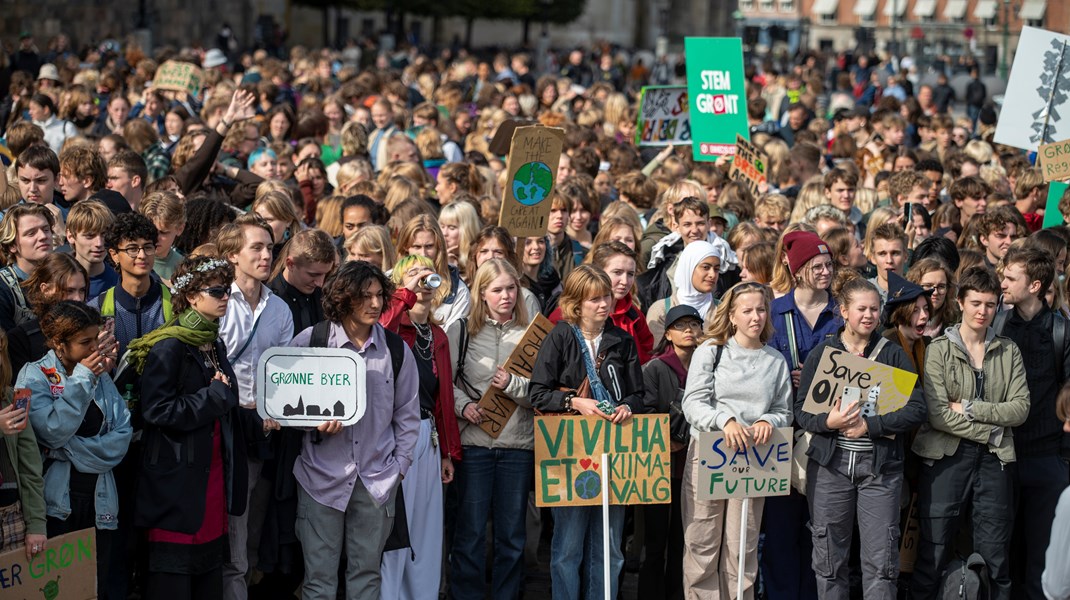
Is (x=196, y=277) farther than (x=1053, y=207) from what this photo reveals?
No

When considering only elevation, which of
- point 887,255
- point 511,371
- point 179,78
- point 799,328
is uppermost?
point 179,78

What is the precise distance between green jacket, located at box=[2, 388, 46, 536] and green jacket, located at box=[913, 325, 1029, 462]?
395 cm

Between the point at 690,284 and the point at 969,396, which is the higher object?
the point at 690,284

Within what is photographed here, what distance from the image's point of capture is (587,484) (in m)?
7.07

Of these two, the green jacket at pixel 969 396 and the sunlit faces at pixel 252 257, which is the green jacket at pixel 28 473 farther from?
the green jacket at pixel 969 396

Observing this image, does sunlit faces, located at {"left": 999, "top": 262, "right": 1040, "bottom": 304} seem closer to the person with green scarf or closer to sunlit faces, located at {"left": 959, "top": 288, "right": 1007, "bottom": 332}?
sunlit faces, located at {"left": 959, "top": 288, "right": 1007, "bottom": 332}

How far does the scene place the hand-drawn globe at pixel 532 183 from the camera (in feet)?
28.6

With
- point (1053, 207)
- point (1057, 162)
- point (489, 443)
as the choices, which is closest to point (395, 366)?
point (489, 443)

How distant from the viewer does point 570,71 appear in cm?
3369

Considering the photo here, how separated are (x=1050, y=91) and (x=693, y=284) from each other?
4.54 m

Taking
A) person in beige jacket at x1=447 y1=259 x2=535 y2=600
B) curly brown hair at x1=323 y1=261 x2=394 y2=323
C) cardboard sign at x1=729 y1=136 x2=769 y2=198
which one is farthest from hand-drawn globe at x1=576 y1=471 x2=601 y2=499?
cardboard sign at x1=729 y1=136 x2=769 y2=198

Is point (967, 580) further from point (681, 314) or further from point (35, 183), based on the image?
point (35, 183)

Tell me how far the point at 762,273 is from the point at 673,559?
1683mm

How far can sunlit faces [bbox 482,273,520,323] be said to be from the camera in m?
7.35
